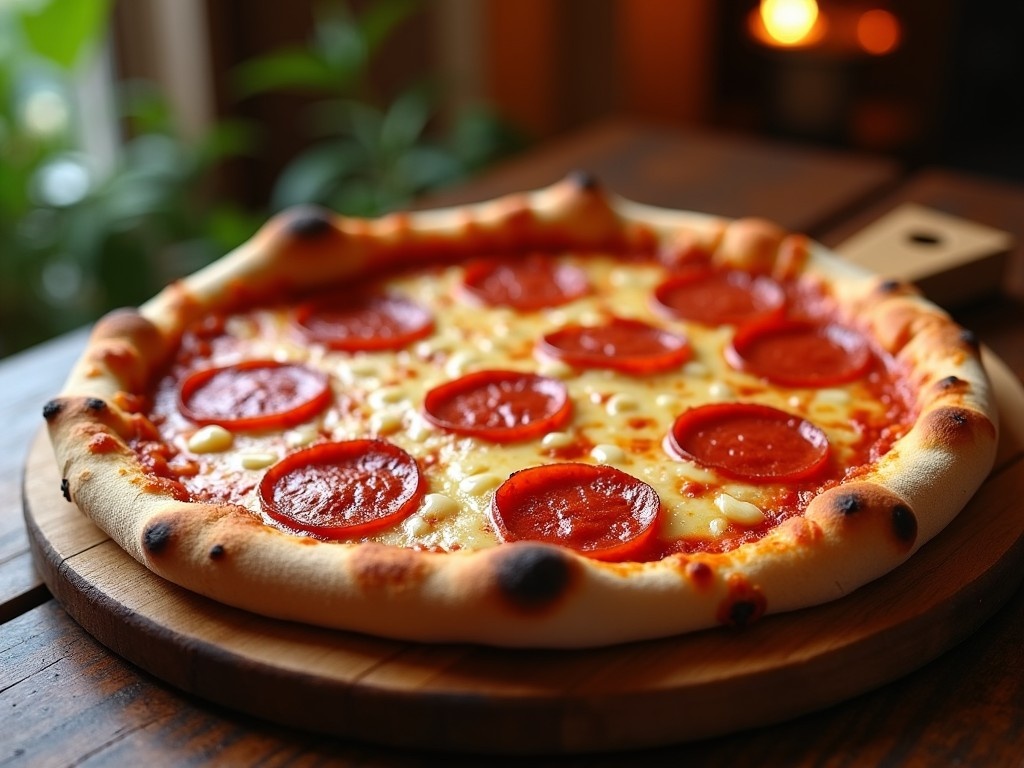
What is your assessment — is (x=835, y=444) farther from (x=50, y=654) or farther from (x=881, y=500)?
(x=50, y=654)

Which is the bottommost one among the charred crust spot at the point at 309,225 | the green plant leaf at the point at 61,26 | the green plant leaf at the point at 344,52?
the charred crust spot at the point at 309,225

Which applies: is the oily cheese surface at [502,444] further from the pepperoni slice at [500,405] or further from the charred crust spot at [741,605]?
the charred crust spot at [741,605]

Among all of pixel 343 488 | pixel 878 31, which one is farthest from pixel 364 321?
pixel 878 31

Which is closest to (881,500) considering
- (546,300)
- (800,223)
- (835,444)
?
(835,444)

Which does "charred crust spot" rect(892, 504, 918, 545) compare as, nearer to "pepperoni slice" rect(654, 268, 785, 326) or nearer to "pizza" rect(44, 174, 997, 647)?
"pizza" rect(44, 174, 997, 647)

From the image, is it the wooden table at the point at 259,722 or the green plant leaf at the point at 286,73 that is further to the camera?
the green plant leaf at the point at 286,73

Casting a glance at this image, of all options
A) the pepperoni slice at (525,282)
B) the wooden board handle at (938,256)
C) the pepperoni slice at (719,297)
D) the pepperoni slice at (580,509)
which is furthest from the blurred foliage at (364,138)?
the pepperoni slice at (580,509)

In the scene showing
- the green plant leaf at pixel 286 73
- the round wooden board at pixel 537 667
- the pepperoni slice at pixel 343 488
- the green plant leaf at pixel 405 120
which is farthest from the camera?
the green plant leaf at pixel 405 120

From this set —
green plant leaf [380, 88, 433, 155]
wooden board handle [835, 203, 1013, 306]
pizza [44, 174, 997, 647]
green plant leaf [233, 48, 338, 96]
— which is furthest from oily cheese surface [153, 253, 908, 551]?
green plant leaf [380, 88, 433, 155]
